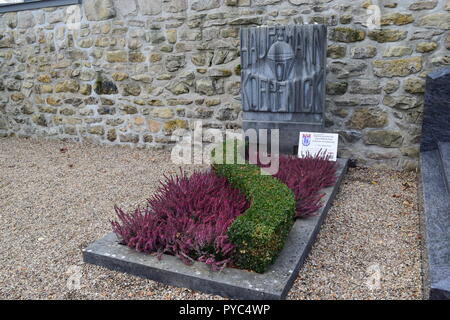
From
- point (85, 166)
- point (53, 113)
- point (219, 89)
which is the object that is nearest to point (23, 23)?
point (53, 113)

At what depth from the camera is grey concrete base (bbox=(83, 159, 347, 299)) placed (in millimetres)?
2334

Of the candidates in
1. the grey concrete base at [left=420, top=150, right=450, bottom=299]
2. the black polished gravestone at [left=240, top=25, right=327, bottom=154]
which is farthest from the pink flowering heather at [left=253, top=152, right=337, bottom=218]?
the grey concrete base at [left=420, top=150, right=450, bottom=299]

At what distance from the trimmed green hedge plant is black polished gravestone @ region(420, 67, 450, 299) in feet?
2.84

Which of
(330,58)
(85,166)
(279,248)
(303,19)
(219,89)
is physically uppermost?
(303,19)

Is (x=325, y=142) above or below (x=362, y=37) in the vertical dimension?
below

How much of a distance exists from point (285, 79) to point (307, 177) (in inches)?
50.8

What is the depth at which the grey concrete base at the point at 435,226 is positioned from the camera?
2.15 metres

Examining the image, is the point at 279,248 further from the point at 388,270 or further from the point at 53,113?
the point at 53,113

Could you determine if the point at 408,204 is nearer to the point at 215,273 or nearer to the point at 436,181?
the point at 436,181

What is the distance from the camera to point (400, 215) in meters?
3.55

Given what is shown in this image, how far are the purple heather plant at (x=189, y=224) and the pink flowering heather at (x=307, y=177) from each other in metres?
0.48

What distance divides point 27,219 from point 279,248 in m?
2.46

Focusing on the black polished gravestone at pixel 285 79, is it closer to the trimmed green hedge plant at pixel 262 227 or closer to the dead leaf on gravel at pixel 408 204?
the dead leaf on gravel at pixel 408 204

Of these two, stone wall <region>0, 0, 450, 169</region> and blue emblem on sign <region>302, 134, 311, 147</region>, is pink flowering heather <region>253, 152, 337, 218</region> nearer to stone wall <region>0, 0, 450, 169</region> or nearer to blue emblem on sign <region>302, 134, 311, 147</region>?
blue emblem on sign <region>302, 134, 311, 147</region>
